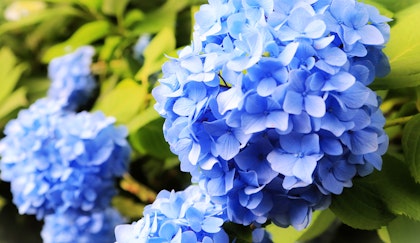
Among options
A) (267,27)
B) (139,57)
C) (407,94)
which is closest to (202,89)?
(267,27)

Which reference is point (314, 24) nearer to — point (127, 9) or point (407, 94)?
point (407, 94)

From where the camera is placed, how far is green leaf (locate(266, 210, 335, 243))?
757 millimetres

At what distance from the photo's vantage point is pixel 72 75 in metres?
1.34

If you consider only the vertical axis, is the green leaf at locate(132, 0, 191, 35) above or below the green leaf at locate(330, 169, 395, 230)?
below

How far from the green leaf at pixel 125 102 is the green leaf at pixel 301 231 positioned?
39 cm

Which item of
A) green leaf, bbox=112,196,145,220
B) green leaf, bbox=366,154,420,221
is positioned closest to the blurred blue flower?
green leaf, bbox=366,154,420,221

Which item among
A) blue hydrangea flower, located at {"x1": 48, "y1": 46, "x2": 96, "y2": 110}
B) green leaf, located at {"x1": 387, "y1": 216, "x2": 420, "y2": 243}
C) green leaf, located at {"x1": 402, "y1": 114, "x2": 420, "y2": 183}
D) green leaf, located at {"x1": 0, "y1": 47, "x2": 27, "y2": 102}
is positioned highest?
green leaf, located at {"x1": 402, "y1": 114, "x2": 420, "y2": 183}

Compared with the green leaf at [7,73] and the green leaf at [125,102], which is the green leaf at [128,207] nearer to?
the green leaf at [125,102]

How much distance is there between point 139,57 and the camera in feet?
4.12

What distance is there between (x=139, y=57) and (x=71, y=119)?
28cm

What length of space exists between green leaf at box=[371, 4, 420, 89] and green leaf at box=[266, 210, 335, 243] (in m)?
0.20

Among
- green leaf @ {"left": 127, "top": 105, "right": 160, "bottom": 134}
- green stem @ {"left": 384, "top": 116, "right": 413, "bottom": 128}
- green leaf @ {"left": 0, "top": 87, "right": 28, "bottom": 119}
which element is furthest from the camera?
green leaf @ {"left": 0, "top": 87, "right": 28, "bottom": 119}

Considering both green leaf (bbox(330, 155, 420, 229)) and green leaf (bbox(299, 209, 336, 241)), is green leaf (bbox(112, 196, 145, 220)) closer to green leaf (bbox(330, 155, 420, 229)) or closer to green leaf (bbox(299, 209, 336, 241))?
green leaf (bbox(299, 209, 336, 241))

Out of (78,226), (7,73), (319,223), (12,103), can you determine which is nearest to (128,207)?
(78,226)
